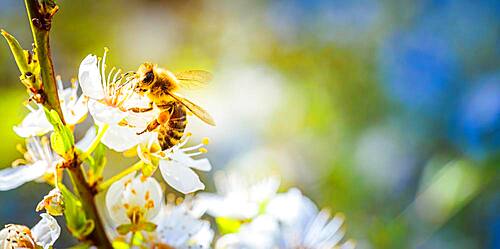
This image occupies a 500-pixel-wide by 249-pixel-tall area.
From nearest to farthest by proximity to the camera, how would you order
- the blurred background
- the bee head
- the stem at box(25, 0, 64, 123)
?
the stem at box(25, 0, 64, 123), the bee head, the blurred background

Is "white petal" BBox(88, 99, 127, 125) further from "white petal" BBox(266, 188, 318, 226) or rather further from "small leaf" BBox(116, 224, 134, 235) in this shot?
"white petal" BBox(266, 188, 318, 226)

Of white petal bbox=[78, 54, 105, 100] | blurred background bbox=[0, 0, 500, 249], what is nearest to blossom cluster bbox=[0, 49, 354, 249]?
white petal bbox=[78, 54, 105, 100]

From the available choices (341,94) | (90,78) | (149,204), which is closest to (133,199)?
(149,204)

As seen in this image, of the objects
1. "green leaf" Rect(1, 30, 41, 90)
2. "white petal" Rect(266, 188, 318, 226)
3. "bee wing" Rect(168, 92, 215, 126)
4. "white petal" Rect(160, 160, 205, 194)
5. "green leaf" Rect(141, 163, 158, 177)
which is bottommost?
"green leaf" Rect(1, 30, 41, 90)

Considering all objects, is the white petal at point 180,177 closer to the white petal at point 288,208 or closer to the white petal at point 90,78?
the white petal at point 90,78

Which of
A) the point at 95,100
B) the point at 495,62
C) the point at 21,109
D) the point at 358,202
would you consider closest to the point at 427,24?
the point at 495,62

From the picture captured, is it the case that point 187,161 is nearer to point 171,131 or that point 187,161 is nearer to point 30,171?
point 171,131
